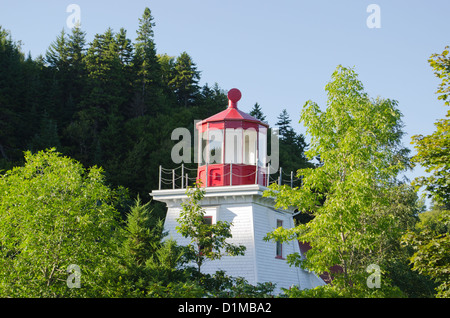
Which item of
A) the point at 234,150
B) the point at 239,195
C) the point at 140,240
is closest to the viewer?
the point at 140,240

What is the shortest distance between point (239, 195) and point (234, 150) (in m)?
2.12

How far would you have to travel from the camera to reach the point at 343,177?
1931 centimetres

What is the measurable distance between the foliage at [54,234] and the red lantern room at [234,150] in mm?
7324

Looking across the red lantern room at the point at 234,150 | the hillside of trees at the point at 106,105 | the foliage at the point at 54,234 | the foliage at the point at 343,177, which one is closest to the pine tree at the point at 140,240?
the foliage at the point at 54,234

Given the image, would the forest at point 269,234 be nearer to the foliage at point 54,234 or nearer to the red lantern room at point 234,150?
the foliage at point 54,234

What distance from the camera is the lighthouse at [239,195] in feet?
88.1

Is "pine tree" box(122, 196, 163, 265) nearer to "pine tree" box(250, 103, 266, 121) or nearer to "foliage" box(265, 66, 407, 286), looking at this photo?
"foliage" box(265, 66, 407, 286)

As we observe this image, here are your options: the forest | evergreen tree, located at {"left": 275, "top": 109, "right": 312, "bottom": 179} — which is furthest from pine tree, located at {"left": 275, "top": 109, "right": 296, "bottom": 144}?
the forest

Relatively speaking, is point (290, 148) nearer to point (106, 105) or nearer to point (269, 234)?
point (106, 105)

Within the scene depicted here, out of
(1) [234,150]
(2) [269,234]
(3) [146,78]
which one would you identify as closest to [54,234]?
(2) [269,234]

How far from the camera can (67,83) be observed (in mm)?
59156
